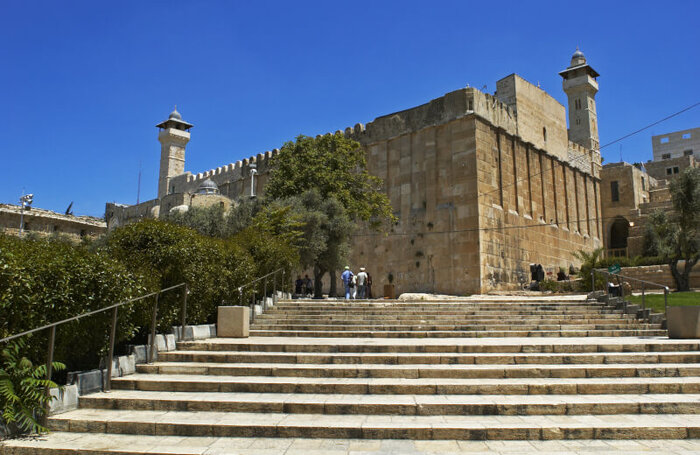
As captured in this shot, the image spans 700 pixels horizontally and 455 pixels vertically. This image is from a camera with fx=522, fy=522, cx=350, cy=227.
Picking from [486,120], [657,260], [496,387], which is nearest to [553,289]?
[657,260]

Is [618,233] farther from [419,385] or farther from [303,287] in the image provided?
[419,385]

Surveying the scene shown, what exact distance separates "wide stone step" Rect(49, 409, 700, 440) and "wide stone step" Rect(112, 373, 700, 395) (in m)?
0.69


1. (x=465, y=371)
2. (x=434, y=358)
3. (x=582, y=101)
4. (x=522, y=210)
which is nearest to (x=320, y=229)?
(x=522, y=210)

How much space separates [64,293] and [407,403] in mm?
4086

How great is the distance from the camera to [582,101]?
40.2 m

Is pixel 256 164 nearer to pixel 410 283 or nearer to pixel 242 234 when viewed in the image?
pixel 410 283

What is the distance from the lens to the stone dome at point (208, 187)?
39.9m

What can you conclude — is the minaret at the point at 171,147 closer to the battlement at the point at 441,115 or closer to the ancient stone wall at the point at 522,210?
the battlement at the point at 441,115

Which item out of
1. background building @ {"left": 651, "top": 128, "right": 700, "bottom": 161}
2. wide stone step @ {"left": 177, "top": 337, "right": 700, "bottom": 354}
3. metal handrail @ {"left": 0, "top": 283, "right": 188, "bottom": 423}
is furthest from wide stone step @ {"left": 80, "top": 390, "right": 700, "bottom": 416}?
background building @ {"left": 651, "top": 128, "right": 700, "bottom": 161}

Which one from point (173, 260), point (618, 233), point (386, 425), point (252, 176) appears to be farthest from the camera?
point (618, 233)

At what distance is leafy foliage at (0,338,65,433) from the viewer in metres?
5.02

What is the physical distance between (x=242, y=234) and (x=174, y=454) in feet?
31.2

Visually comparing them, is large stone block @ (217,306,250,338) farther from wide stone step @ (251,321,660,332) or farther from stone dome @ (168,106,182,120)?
stone dome @ (168,106,182,120)

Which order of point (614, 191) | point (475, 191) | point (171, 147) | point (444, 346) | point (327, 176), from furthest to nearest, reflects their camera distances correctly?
point (171, 147) < point (614, 191) < point (475, 191) < point (327, 176) < point (444, 346)
